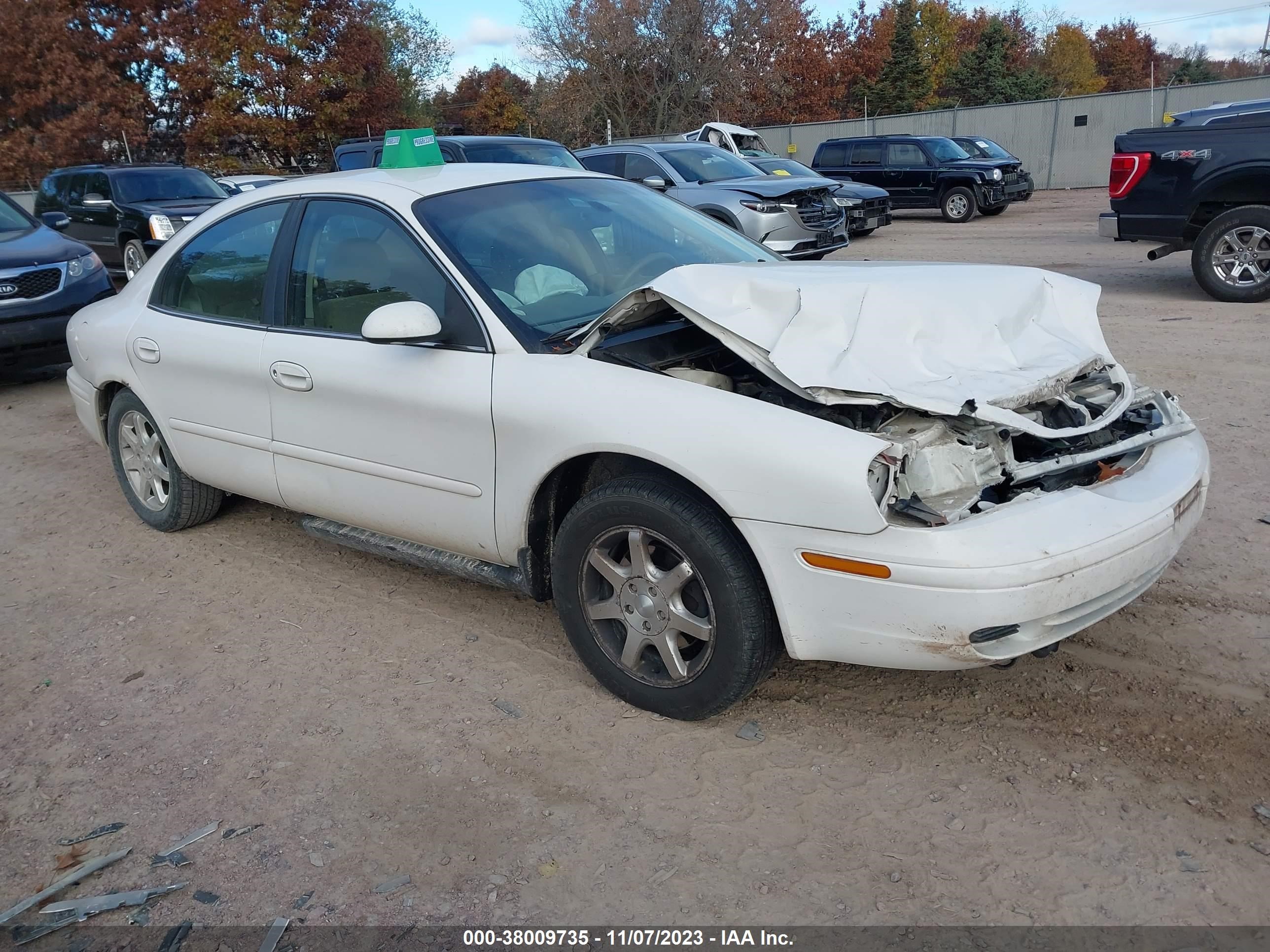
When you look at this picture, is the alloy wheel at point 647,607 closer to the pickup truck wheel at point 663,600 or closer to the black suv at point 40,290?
the pickup truck wheel at point 663,600

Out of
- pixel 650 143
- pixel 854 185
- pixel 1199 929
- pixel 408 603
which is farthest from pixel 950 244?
pixel 1199 929

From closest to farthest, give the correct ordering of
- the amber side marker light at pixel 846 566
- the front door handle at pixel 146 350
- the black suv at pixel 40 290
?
the amber side marker light at pixel 846 566, the front door handle at pixel 146 350, the black suv at pixel 40 290

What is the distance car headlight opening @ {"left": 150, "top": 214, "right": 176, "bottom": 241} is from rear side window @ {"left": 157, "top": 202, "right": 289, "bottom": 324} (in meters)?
8.99

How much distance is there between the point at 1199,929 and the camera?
2369 mm

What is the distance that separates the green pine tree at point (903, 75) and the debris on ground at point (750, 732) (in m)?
48.1

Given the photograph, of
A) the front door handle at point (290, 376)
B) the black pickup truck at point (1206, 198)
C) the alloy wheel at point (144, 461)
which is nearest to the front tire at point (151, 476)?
the alloy wheel at point (144, 461)

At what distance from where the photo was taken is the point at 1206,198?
925 cm

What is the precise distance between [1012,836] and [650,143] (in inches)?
525

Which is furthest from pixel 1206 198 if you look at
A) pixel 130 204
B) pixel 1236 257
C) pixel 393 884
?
pixel 130 204

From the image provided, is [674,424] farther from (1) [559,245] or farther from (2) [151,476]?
(2) [151,476]

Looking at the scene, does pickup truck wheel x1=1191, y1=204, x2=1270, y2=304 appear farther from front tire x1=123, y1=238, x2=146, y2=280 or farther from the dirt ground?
front tire x1=123, y1=238, x2=146, y2=280

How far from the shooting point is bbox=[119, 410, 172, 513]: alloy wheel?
16.9ft

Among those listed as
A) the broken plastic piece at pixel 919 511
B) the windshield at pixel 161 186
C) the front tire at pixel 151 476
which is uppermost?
the windshield at pixel 161 186

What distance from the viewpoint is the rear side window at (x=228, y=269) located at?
4387mm
